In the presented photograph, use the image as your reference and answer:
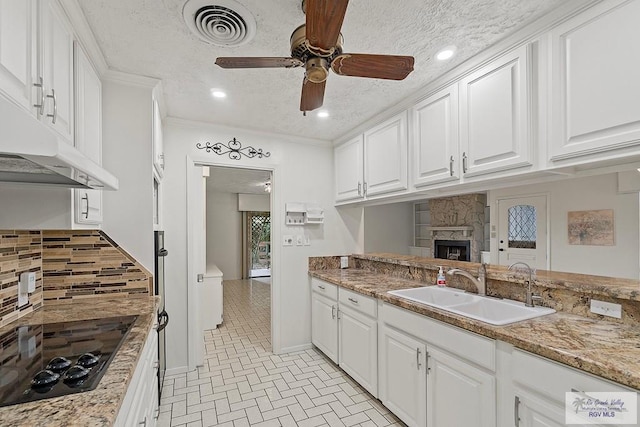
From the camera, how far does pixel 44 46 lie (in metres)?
1.15

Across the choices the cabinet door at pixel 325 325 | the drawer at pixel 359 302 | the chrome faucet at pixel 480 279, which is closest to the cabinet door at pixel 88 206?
the drawer at pixel 359 302

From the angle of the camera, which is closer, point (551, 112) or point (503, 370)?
point (503, 370)

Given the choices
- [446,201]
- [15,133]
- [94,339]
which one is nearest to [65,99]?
[15,133]

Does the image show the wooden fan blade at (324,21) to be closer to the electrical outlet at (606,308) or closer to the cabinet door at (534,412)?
the cabinet door at (534,412)

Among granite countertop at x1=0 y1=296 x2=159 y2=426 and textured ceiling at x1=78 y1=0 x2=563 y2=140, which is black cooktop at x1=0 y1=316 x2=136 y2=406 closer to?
granite countertop at x1=0 y1=296 x2=159 y2=426

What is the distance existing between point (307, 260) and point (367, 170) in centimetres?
123

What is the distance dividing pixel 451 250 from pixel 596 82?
4012 millimetres

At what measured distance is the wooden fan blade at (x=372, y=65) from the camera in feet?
4.47

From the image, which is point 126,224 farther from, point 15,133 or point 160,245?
point 15,133

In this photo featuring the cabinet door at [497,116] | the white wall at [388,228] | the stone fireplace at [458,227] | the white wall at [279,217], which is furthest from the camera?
the stone fireplace at [458,227]

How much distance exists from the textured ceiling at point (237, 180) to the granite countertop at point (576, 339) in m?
3.72

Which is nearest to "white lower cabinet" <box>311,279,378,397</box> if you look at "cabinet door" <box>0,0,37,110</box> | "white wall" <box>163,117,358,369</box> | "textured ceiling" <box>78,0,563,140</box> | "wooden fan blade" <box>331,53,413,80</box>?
"white wall" <box>163,117,358,369</box>

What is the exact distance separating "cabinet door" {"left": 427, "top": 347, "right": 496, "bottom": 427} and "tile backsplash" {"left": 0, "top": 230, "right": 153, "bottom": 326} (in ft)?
6.35

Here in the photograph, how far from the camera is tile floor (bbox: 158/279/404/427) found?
213 centimetres
